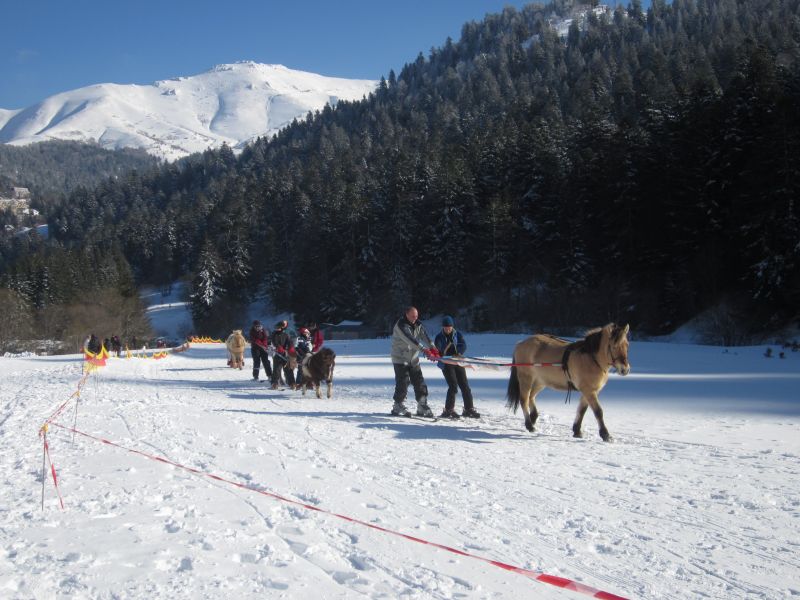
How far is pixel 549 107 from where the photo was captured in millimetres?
72125

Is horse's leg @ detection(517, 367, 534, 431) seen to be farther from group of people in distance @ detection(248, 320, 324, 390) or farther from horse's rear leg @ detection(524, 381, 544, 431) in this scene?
group of people in distance @ detection(248, 320, 324, 390)

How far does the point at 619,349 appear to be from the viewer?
8.24 metres

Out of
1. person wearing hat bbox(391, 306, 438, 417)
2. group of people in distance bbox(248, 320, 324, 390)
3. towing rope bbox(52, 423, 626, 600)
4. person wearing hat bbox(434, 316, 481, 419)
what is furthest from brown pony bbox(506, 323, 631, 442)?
group of people in distance bbox(248, 320, 324, 390)

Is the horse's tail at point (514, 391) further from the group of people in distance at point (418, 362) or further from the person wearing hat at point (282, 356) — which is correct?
the person wearing hat at point (282, 356)

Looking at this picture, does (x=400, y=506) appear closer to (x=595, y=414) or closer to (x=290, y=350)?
(x=595, y=414)

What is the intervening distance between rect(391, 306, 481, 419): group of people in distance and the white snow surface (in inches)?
20.2

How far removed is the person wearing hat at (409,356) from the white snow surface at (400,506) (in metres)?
0.54

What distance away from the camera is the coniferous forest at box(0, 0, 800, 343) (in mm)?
33125

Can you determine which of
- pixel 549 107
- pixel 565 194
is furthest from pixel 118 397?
pixel 549 107

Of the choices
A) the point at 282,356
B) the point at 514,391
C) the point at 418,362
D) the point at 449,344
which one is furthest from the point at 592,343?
the point at 282,356

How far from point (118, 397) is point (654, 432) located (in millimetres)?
12670

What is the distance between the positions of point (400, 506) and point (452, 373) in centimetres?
539

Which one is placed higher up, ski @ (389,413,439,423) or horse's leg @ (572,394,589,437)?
horse's leg @ (572,394,589,437)

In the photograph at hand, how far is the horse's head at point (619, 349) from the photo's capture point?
26.9 ft
